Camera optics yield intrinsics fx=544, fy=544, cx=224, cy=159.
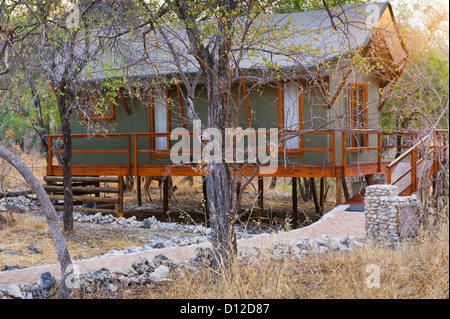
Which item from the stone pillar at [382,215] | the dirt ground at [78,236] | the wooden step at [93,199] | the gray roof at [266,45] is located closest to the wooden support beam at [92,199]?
the wooden step at [93,199]

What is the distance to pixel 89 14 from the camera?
9750 millimetres

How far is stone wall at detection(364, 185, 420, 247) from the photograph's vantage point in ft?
29.2

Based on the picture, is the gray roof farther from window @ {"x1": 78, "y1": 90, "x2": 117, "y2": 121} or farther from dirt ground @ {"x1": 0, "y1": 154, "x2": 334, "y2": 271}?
dirt ground @ {"x1": 0, "y1": 154, "x2": 334, "y2": 271}

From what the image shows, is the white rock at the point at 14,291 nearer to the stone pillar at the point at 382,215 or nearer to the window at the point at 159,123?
the stone pillar at the point at 382,215

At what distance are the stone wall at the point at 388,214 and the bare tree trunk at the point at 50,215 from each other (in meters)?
5.02

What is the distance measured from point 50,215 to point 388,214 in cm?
556

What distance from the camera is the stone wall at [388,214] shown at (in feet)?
29.2

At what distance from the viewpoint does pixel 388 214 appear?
9.00 meters

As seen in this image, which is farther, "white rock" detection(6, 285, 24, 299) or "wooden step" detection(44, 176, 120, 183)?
"wooden step" detection(44, 176, 120, 183)

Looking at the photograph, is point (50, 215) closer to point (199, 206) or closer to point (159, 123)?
point (159, 123)

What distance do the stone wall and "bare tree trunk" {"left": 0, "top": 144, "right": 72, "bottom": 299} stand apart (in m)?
5.02

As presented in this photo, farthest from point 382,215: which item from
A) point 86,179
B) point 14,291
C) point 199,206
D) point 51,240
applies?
point 199,206

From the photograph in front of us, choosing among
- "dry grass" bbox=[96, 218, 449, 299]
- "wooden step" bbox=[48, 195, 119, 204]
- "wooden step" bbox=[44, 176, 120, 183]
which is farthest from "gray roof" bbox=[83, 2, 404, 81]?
"wooden step" bbox=[48, 195, 119, 204]
